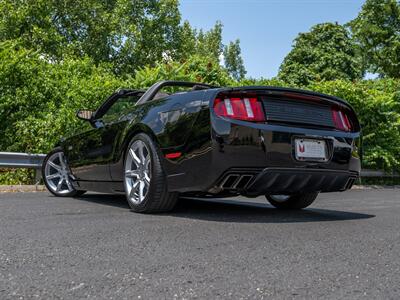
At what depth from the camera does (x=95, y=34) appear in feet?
115

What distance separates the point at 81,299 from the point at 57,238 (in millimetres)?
1390

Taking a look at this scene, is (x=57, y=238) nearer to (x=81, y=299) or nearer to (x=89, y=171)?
(x=81, y=299)

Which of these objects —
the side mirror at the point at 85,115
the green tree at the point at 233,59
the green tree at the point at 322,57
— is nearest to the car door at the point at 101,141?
the side mirror at the point at 85,115

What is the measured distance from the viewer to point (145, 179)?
4.46 meters

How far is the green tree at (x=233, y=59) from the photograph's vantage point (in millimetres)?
59469

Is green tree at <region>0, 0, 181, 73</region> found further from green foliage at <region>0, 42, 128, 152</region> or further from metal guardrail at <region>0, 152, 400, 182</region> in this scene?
metal guardrail at <region>0, 152, 400, 182</region>

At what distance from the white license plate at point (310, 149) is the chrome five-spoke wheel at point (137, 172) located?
132cm

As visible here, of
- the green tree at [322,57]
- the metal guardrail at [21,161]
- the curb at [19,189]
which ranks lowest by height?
the curb at [19,189]

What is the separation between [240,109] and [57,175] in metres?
3.57

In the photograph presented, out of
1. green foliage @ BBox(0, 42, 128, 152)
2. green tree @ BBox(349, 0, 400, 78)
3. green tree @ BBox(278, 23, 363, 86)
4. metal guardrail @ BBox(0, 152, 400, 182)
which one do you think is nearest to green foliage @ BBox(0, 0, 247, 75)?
green tree @ BBox(278, 23, 363, 86)

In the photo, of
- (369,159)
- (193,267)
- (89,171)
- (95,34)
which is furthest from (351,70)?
(193,267)

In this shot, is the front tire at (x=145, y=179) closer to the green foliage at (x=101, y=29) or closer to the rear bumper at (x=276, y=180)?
the rear bumper at (x=276, y=180)

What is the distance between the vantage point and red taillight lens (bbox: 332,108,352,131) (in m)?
4.52

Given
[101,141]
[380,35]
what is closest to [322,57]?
[380,35]
